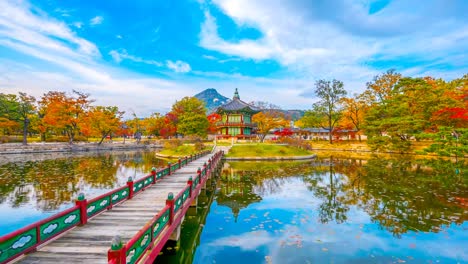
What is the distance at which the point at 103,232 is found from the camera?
6.93 m

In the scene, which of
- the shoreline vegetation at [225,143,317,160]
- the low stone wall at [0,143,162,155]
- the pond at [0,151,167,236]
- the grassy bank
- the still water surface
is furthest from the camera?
the low stone wall at [0,143,162,155]

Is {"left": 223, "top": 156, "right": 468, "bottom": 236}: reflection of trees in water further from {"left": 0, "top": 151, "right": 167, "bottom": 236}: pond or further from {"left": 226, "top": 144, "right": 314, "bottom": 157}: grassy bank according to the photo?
{"left": 226, "top": 144, "right": 314, "bottom": 157}: grassy bank

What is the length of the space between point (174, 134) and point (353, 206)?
60.3 metres

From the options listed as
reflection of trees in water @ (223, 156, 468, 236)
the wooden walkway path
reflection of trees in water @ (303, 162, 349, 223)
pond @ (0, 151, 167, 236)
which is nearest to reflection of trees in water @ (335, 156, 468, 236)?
reflection of trees in water @ (223, 156, 468, 236)

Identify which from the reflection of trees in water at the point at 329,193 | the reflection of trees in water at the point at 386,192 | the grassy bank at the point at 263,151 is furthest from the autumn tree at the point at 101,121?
the reflection of trees in water at the point at 329,193

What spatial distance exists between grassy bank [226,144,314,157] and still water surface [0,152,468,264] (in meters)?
13.6

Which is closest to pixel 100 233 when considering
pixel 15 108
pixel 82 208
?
pixel 82 208

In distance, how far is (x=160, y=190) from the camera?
39.3 ft

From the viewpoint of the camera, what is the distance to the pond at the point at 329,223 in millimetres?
7887

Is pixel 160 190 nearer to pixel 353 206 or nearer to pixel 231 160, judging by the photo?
pixel 353 206

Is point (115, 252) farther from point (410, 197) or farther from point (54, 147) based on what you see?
point (54, 147)

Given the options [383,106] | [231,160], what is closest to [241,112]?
[231,160]

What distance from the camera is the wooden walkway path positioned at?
5574 mm

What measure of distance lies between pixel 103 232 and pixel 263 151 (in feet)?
98.2
